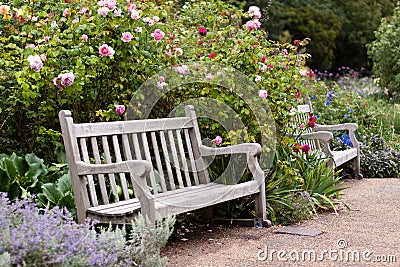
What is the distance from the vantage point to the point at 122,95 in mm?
5051

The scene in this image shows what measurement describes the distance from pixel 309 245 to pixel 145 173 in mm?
1437

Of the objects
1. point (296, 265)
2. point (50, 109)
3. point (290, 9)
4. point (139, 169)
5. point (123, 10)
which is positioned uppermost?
point (290, 9)

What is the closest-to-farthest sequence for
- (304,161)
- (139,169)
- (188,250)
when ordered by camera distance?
(139,169) < (188,250) < (304,161)

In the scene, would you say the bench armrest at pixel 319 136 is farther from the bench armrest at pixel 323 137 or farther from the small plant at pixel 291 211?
the small plant at pixel 291 211

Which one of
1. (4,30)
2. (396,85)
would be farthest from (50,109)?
(396,85)

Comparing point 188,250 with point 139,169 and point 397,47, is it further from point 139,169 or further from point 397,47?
point 397,47

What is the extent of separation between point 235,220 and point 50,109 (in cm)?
178

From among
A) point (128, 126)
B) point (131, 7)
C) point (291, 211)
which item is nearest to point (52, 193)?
point (128, 126)

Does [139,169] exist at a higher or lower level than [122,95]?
lower

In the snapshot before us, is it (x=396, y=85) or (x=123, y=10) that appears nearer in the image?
(x=123, y=10)

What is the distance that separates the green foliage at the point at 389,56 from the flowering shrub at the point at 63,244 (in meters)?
10.6
